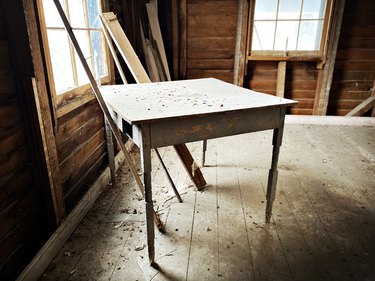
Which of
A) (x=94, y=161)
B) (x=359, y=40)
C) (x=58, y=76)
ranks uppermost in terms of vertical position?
(x=359, y=40)

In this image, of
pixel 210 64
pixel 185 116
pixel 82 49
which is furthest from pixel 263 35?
pixel 185 116

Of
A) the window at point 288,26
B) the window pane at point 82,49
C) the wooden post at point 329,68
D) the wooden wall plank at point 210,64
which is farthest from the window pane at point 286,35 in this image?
the window pane at point 82,49

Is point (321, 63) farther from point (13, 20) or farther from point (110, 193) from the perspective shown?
point (13, 20)

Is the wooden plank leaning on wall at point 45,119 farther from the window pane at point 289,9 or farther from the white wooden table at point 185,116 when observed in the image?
the window pane at point 289,9

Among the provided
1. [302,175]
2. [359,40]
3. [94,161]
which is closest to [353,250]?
[302,175]

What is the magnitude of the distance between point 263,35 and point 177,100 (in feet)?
10.2

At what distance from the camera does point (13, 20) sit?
119 centimetres

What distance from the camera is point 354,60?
407cm

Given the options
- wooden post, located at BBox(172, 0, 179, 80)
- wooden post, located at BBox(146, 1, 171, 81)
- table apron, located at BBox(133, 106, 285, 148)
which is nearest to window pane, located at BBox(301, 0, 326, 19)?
wooden post, located at BBox(172, 0, 179, 80)

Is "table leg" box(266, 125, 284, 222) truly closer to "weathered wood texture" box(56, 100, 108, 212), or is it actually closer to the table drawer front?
the table drawer front

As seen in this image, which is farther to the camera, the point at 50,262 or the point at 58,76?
the point at 58,76

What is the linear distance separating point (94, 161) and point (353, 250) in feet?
6.14

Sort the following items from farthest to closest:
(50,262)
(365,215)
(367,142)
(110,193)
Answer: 1. (367,142)
2. (110,193)
3. (365,215)
4. (50,262)

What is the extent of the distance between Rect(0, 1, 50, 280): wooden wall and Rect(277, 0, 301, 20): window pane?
3.72 m
